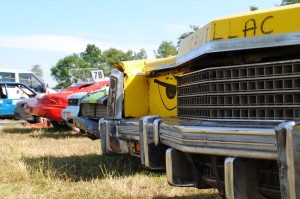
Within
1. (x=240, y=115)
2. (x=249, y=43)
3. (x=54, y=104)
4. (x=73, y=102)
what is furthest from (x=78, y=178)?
(x=54, y=104)

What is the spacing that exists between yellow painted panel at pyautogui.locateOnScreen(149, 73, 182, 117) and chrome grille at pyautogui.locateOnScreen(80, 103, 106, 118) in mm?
2573

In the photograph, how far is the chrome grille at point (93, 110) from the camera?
24.4ft

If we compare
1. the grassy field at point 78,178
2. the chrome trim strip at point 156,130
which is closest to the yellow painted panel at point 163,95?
the grassy field at point 78,178

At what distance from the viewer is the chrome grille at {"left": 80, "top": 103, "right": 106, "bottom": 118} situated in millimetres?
7438

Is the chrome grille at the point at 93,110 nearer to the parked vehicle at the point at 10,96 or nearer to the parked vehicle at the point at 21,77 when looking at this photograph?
the parked vehicle at the point at 10,96

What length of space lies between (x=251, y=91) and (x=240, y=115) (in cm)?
18

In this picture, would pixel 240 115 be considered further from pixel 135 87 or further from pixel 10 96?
pixel 10 96

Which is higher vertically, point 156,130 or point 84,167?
point 156,130

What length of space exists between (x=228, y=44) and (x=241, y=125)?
52 cm

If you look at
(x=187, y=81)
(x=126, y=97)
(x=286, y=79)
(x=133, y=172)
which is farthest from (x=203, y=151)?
(x=133, y=172)

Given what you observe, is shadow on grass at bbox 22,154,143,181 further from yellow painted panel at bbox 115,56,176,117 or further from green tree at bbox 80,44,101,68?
green tree at bbox 80,44,101,68

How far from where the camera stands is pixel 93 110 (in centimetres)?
770

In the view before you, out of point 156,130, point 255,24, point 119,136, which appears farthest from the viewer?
point 119,136

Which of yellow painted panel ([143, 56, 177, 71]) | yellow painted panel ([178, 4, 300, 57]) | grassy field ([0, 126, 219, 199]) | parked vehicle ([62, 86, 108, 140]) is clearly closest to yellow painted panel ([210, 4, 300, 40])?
yellow painted panel ([178, 4, 300, 57])
